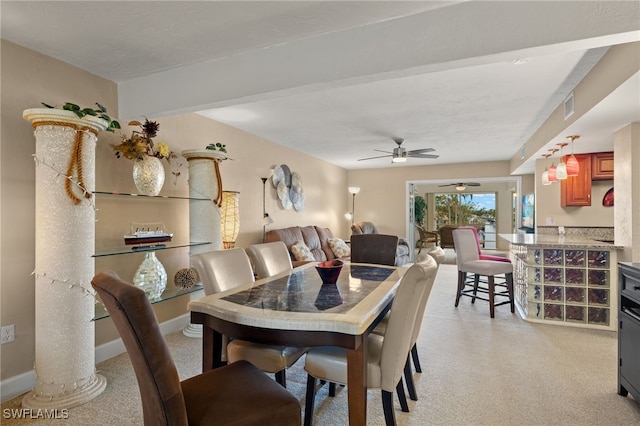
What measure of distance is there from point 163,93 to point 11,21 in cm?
94

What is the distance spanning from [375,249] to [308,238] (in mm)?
2181

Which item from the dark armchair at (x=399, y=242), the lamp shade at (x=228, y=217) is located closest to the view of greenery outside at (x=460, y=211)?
the dark armchair at (x=399, y=242)

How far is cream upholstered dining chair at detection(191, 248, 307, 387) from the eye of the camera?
1793 mm

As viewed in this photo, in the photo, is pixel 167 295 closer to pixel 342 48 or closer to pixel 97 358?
pixel 97 358

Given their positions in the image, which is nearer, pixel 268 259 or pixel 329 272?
pixel 329 272

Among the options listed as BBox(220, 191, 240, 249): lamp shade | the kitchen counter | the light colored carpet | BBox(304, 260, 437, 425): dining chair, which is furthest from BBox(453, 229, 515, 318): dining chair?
BBox(220, 191, 240, 249): lamp shade

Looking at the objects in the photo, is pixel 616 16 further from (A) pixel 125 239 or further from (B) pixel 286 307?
(A) pixel 125 239

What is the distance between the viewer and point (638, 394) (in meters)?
1.96

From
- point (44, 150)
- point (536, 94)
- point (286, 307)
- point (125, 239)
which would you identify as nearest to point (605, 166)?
point (536, 94)

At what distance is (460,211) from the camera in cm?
1243

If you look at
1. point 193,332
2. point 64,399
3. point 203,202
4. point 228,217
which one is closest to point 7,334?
point 64,399

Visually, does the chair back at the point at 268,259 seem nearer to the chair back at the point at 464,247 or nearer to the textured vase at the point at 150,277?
the textured vase at the point at 150,277

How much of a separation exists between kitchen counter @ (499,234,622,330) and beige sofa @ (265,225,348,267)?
113 inches

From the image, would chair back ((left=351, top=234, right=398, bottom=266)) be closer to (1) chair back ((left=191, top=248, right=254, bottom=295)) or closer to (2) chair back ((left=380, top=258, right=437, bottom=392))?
(1) chair back ((left=191, top=248, right=254, bottom=295))
